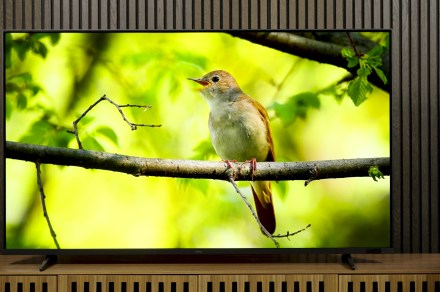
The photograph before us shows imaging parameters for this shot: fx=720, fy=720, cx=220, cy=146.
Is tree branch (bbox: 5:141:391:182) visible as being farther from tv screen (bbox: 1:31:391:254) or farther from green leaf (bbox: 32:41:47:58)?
green leaf (bbox: 32:41:47:58)

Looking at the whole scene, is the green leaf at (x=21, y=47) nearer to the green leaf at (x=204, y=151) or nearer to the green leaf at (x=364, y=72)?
the green leaf at (x=204, y=151)

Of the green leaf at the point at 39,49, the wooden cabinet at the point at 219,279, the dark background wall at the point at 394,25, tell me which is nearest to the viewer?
the wooden cabinet at the point at 219,279

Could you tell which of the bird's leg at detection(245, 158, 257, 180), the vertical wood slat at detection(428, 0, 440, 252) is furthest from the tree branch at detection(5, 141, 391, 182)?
the vertical wood slat at detection(428, 0, 440, 252)

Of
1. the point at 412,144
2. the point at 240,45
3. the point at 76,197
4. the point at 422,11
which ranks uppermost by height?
the point at 422,11

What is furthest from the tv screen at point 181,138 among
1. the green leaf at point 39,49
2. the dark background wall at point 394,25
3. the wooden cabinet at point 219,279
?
the dark background wall at point 394,25

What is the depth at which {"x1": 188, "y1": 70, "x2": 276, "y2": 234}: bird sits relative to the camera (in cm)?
285

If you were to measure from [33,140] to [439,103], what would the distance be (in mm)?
1781

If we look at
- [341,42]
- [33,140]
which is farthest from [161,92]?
[341,42]

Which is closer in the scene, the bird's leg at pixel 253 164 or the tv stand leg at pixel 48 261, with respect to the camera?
the tv stand leg at pixel 48 261

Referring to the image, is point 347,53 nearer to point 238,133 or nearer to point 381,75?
point 381,75

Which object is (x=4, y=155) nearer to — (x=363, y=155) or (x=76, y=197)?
(x=76, y=197)

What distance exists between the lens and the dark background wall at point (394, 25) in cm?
323

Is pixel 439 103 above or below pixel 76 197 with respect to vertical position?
above

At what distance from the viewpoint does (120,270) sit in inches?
109
